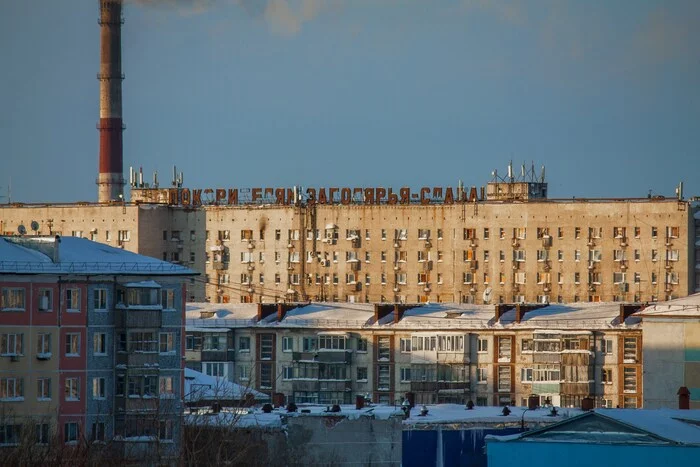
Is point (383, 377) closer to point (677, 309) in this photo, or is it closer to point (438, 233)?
point (677, 309)

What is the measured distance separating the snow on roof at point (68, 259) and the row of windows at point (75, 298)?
665 millimetres

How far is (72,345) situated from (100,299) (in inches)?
84.8

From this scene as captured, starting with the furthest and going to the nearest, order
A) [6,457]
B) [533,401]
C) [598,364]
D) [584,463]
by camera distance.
Result: [598,364]
[533,401]
[6,457]
[584,463]

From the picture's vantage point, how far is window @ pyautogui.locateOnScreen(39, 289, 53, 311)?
92.6 metres

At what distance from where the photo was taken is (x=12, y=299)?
302 feet

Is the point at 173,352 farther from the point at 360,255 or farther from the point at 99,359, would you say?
the point at 360,255

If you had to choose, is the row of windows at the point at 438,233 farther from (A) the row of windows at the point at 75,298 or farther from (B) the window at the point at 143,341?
(B) the window at the point at 143,341

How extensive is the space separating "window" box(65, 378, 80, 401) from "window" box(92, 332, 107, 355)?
159 centimetres

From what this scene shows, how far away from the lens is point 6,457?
3081 inches

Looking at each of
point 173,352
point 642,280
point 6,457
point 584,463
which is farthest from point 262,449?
point 642,280

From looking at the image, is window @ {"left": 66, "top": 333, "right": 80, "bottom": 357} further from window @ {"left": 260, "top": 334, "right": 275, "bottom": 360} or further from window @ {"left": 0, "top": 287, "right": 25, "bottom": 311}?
window @ {"left": 260, "top": 334, "right": 275, "bottom": 360}

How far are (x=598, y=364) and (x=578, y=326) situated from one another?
8.15ft

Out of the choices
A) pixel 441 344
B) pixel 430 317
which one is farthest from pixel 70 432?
pixel 430 317

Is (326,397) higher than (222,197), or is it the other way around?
(222,197)
